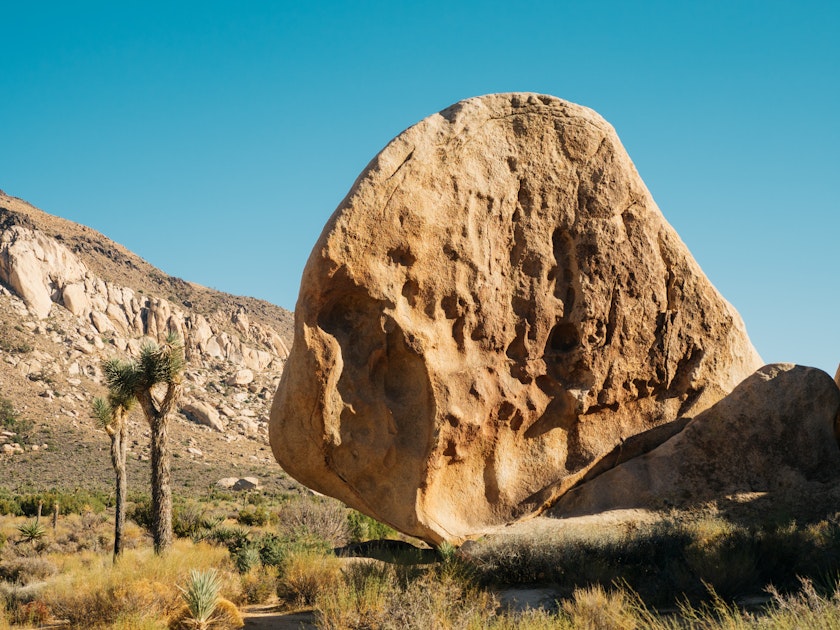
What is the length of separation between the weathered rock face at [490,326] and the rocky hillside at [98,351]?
25.0 metres

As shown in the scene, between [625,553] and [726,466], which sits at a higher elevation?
[726,466]

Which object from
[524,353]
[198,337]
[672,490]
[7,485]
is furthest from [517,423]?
[198,337]

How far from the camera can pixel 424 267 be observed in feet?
34.3

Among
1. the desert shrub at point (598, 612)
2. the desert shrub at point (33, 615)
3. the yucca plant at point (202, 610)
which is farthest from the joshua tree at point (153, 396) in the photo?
the desert shrub at point (598, 612)

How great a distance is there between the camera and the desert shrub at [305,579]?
9828 mm

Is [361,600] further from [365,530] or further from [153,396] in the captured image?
[365,530]

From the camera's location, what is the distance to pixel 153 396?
15.9m

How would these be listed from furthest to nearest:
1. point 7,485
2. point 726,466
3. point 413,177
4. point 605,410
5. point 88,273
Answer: point 88,273 < point 7,485 < point 605,410 < point 726,466 < point 413,177

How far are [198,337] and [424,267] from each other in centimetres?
5103

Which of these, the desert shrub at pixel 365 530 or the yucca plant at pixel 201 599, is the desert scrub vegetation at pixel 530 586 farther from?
the desert shrub at pixel 365 530

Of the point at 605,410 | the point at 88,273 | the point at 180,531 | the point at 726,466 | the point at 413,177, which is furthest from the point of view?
the point at 88,273

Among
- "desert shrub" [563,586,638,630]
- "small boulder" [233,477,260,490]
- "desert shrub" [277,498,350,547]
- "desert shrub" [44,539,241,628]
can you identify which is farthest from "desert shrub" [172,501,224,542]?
"desert shrub" [563,586,638,630]

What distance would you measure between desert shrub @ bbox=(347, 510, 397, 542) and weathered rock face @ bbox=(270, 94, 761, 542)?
29.9 ft

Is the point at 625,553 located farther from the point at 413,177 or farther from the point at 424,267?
the point at 413,177
